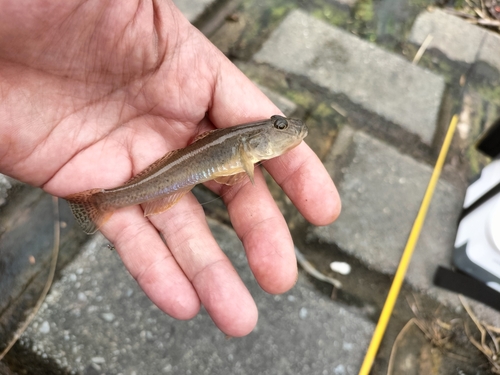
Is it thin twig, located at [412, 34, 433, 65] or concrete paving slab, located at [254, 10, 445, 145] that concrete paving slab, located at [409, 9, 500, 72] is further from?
concrete paving slab, located at [254, 10, 445, 145]

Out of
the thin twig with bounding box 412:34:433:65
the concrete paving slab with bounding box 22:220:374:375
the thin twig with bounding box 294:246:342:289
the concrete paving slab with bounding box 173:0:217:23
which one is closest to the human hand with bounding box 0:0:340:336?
the concrete paving slab with bounding box 22:220:374:375

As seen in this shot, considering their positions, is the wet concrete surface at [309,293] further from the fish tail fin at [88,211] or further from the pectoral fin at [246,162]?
the pectoral fin at [246,162]

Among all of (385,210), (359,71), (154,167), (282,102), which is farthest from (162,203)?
(359,71)

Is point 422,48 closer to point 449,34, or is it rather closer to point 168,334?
point 449,34

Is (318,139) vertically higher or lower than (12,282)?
higher

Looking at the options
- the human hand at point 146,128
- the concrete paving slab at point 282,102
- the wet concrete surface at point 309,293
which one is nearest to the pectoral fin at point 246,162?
the human hand at point 146,128

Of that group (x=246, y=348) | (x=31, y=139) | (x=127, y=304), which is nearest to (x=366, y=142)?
(x=246, y=348)

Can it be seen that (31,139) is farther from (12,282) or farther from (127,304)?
(127,304)
